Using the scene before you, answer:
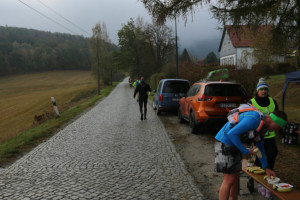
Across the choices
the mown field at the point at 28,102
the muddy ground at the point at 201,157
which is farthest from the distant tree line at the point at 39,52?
the muddy ground at the point at 201,157

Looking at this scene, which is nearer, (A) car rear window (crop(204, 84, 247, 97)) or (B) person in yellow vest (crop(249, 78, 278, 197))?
(B) person in yellow vest (crop(249, 78, 278, 197))

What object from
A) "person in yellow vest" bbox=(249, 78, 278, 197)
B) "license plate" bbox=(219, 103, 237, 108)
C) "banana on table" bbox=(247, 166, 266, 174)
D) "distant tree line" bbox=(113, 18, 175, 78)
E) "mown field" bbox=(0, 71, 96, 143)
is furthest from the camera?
"distant tree line" bbox=(113, 18, 175, 78)

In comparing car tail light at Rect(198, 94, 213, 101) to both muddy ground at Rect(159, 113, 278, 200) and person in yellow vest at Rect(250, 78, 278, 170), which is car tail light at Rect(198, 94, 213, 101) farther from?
person in yellow vest at Rect(250, 78, 278, 170)

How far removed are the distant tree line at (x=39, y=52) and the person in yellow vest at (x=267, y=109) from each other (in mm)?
95752

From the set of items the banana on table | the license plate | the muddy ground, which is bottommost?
the muddy ground

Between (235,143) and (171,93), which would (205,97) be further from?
(235,143)

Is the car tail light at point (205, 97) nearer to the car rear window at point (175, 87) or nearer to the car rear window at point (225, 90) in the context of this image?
the car rear window at point (225, 90)

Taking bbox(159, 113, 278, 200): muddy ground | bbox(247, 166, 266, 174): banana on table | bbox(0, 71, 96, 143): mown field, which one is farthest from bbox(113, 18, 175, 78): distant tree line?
bbox(247, 166, 266, 174): banana on table

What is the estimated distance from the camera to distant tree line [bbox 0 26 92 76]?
97.2 m

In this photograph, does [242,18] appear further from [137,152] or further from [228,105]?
[137,152]

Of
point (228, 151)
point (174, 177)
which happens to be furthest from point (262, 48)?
point (228, 151)

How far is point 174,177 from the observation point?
4789 millimetres

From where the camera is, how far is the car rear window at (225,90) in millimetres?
8156

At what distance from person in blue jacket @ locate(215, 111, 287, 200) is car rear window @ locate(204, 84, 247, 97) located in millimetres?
5027
